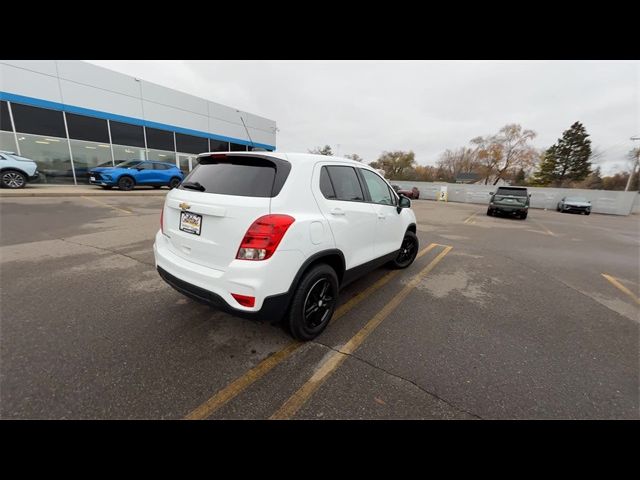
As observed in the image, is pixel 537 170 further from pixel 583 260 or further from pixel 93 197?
pixel 93 197

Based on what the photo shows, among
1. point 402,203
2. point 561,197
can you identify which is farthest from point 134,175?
point 561,197

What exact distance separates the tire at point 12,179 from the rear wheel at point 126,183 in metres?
3.41

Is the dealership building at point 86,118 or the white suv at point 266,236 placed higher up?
the dealership building at point 86,118

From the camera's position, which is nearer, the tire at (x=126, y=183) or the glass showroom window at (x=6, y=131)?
the glass showroom window at (x=6, y=131)

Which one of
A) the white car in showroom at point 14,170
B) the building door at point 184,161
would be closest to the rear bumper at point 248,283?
the white car in showroom at point 14,170

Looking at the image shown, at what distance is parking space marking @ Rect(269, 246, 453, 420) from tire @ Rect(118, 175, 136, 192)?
51.8ft

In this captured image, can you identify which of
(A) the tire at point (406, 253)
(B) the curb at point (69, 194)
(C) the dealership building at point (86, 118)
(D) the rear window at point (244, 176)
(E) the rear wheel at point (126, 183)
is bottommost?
(A) the tire at point (406, 253)

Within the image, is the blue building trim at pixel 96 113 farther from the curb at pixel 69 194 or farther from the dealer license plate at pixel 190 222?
the dealer license plate at pixel 190 222

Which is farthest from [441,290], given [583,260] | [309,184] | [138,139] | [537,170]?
[537,170]

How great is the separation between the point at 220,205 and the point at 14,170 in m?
15.7

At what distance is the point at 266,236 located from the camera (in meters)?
2.12

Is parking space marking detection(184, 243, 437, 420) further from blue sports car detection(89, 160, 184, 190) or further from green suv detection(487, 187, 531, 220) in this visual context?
green suv detection(487, 187, 531, 220)

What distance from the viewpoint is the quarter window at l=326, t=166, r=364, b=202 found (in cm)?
290

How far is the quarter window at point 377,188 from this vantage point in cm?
360
